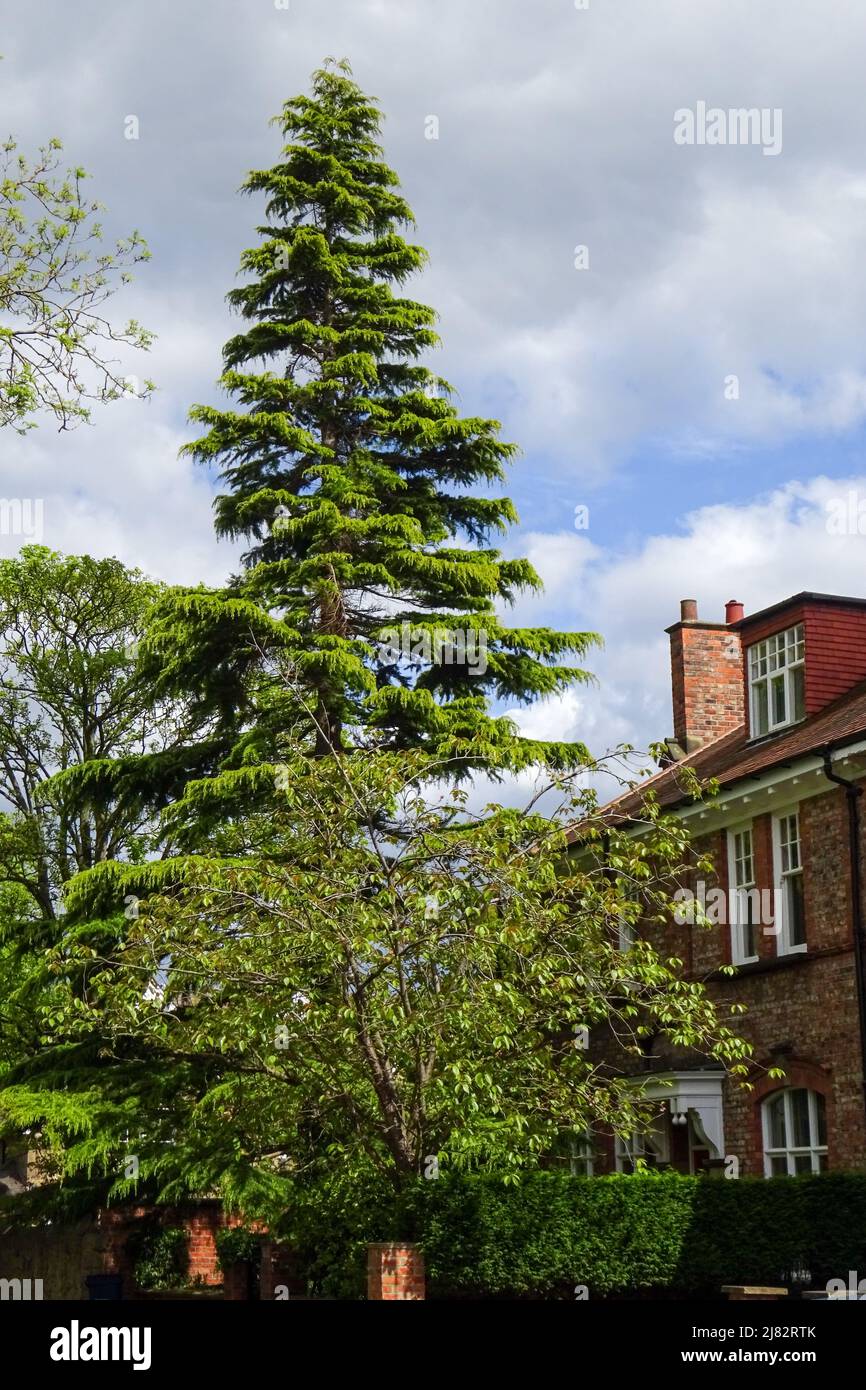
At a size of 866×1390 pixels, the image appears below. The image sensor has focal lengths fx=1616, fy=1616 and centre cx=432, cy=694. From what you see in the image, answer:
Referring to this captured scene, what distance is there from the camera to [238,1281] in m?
24.7

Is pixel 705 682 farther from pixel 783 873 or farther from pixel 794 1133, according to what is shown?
pixel 794 1133

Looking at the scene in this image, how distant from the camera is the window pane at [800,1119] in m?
21.9

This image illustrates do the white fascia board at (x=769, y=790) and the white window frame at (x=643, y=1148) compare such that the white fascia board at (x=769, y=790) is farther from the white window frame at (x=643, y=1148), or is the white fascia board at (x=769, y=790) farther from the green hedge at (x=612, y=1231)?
the green hedge at (x=612, y=1231)

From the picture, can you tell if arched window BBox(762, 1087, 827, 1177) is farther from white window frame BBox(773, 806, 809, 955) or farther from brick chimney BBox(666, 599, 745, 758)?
brick chimney BBox(666, 599, 745, 758)

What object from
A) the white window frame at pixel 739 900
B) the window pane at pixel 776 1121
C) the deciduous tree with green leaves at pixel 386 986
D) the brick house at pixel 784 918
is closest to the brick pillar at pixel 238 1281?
the deciduous tree with green leaves at pixel 386 986

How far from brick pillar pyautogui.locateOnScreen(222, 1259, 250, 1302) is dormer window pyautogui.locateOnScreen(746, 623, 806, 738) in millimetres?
11579

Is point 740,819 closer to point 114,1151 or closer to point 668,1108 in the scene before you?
point 668,1108

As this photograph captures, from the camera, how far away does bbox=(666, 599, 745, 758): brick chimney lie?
3119 cm

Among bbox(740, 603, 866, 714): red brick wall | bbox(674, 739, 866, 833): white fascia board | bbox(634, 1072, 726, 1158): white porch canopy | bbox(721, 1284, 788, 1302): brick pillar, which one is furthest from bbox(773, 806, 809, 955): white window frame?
bbox(721, 1284, 788, 1302): brick pillar

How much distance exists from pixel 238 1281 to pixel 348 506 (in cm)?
1206

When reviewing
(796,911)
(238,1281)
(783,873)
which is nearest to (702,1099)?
(796,911)

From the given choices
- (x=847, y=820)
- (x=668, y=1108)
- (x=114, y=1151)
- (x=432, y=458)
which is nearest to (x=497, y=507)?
(x=432, y=458)

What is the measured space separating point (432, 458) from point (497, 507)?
1.33 meters

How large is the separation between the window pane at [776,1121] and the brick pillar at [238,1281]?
27.0 ft
